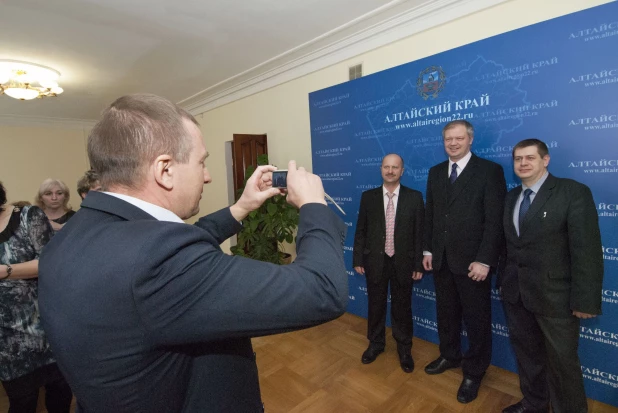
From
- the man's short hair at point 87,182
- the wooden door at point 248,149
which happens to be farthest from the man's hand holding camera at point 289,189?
the wooden door at point 248,149

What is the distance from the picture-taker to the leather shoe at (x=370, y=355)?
2.68 m

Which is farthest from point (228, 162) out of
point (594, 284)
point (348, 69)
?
point (594, 284)

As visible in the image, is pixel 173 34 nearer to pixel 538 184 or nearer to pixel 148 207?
pixel 148 207

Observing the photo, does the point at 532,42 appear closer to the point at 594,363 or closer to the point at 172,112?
the point at 594,363

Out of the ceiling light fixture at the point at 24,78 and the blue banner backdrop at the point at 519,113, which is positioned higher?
the ceiling light fixture at the point at 24,78

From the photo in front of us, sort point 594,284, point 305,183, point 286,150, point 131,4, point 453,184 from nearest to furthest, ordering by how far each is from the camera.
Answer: point 305,183 → point 594,284 → point 453,184 → point 131,4 → point 286,150

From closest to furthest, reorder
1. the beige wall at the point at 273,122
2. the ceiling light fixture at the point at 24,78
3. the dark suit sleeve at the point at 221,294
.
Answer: the dark suit sleeve at the point at 221,294
the beige wall at the point at 273,122
the ceiling light fixture at the point at 24,78

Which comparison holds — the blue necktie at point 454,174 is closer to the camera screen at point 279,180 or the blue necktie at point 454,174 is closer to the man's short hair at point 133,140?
the camera screen at point 279,180

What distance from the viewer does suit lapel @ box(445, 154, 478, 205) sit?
2234 mm

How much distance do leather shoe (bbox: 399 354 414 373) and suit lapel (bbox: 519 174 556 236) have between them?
140cm

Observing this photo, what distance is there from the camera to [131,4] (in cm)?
256

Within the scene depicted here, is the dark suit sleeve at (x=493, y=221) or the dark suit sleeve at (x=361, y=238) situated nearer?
the dark suit sleeve at (x=493, y=221)

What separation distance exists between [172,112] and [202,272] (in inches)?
15.2

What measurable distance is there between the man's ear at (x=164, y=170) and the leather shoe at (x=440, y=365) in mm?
2586
